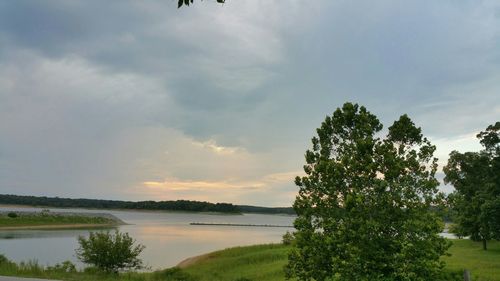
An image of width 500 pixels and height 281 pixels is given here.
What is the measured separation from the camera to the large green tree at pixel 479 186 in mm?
39844

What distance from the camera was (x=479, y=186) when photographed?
49.0 metres

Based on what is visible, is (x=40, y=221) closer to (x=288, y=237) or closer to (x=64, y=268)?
(x=288, y=237)

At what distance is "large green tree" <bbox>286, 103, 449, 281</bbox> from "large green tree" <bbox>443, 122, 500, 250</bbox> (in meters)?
18.4

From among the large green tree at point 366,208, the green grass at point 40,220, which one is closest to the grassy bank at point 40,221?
the green grass at point 40,220

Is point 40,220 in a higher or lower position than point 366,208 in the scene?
lower

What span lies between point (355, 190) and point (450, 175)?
40.4 m

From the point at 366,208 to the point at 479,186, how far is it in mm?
38140

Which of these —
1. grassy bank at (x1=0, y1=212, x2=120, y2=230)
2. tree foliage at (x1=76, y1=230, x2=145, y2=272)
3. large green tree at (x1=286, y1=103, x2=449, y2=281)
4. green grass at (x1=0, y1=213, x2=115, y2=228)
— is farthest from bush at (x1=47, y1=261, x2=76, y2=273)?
green grass at (x1=0, y1=213, x2=115, y2=228)

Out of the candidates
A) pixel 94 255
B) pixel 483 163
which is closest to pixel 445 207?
pixel 94 255

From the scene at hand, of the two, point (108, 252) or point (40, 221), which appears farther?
point (40, 221)

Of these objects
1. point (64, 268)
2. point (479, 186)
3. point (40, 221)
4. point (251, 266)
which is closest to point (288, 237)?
point (251, 266)

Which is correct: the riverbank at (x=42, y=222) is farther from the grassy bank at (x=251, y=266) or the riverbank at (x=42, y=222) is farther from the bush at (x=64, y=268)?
the bush at (x=64, y=268)

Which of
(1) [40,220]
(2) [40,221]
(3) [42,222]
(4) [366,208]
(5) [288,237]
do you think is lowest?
(3) [42,222]

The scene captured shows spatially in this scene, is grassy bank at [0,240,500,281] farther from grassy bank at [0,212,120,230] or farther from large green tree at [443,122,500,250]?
grassy bank at [0,212,120,230]
